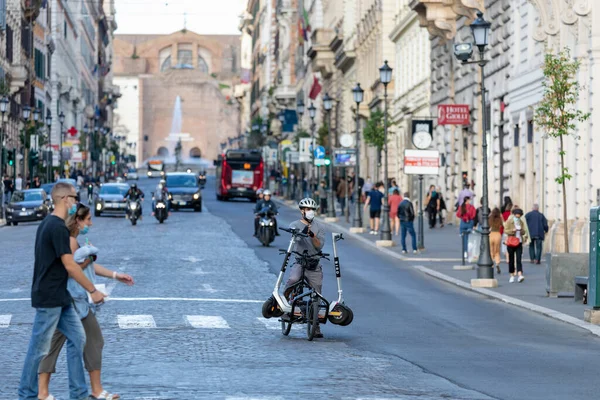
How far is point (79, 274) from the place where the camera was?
11195mm

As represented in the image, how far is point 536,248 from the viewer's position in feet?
109

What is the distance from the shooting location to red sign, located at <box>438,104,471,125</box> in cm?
4319

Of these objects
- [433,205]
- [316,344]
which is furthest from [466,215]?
[316,344]

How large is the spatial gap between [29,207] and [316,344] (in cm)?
4136

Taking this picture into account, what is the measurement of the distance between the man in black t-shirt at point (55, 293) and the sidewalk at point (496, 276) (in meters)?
8.60

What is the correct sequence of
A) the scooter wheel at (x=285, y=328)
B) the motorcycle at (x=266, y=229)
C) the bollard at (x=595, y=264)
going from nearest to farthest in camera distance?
the scooter wheel at (x=285, y=328) → the bollard at (x=595, y=264) → the motorcycle at (x=266, y=229)

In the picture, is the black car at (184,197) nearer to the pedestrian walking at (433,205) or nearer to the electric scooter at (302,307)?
the pedestrian walking at (433,205)

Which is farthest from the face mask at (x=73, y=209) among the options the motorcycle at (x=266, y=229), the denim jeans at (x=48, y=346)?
the motorcycle at (x=266, y=229)

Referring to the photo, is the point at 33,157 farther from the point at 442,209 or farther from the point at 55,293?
the point at 55,293

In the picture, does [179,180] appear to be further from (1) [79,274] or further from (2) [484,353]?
(1) [79,274]

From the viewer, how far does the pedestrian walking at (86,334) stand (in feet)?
37.9

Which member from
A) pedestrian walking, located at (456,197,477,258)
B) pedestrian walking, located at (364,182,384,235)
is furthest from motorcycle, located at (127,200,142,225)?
pedestrian walking, located at (456,197,477,258)

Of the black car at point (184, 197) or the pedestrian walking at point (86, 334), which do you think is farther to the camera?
the black car at point (184, 197)

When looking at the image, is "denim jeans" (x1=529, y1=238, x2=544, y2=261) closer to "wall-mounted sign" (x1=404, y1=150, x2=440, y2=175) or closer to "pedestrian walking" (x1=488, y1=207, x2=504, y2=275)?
"pedestrian walking" (x1=488, y1=207, x2=504, y2=275)
